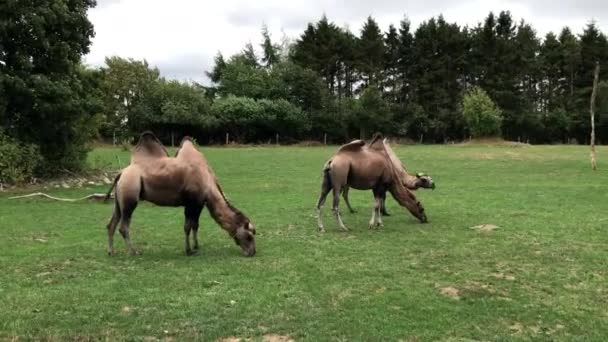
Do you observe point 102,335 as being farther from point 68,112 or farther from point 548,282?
point 68,112

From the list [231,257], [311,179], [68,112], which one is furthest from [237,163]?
[231,257]

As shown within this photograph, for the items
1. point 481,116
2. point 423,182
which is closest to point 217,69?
point 481,116

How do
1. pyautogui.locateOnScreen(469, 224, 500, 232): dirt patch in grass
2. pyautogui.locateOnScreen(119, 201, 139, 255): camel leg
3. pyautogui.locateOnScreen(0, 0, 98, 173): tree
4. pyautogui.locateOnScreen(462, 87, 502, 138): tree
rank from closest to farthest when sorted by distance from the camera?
pyautogui.locateOnScreen(119, 201, 139, 255): camel leg → pyautogui.locateOnScreen(469, 224, 500, 232): dirt patch in grass → pyautogui.locateOnScreen(0, 0, 98, 173): tree → pyautogui.locateOnScreen(462, 87, 502, 138): tree

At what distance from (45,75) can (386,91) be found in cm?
5227

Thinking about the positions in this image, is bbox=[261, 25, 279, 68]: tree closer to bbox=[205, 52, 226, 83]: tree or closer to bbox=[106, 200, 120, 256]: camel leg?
bbox=[205, 52, 226, 83]: tree

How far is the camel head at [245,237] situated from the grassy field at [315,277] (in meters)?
0.32

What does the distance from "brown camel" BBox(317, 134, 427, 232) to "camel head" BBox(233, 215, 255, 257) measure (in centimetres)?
319

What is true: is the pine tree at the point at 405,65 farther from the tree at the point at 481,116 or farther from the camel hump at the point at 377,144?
the camel hump at the point at 377,144

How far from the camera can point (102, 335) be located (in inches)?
252

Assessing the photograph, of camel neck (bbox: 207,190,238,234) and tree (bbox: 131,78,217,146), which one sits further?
tree (bbox: 131,78,217,146)

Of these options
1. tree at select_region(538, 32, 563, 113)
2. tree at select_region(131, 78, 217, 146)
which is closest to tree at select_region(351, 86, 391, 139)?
tree at select_region(131, 78, 217, 146)

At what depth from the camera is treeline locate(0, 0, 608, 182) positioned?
58.8 m

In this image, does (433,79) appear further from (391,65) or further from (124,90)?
(124,90)

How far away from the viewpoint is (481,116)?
5509cm
